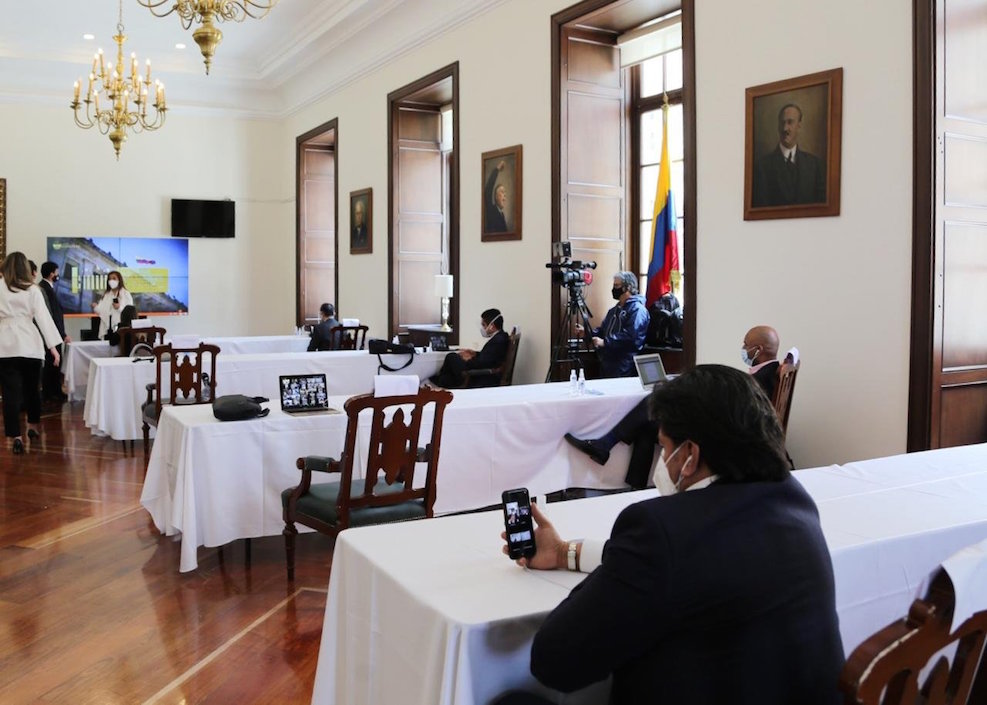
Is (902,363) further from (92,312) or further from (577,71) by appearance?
(92,312)

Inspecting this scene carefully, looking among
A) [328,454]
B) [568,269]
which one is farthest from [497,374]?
[328,454]

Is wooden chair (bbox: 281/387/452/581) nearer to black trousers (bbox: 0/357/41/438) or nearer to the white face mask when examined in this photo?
the white face mask

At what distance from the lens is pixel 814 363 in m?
5.97

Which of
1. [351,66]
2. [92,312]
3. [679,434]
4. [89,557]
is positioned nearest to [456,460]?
[89,557]

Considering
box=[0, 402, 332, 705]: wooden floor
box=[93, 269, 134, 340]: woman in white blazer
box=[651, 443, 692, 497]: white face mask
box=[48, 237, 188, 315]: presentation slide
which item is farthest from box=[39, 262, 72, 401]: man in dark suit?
box=[651, 443, 692, 497]: white face mask

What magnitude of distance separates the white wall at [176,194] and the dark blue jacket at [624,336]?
8.67 metres

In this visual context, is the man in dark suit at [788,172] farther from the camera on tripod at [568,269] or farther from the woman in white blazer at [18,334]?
the woman in white blazer at [18,334]

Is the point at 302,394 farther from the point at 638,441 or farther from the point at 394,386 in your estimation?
the point at 638,441

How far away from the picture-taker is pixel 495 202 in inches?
374

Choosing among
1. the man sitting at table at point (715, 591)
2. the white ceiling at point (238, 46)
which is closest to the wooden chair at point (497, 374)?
the white ceiling at point (238, 46)

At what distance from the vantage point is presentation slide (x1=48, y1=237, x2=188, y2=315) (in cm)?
1390

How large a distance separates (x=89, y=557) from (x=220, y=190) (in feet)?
36.2

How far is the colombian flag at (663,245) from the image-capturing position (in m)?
8.44

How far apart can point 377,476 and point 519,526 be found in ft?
7.03
